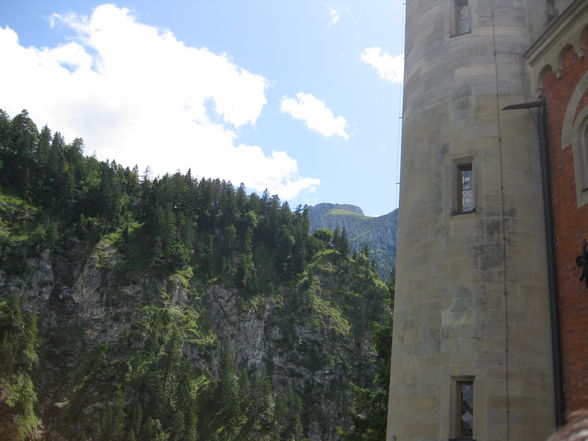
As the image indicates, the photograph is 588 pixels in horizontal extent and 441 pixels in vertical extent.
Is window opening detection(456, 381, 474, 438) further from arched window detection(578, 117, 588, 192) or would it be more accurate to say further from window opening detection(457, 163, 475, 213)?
arched window detection(578, 117, 588, 192)

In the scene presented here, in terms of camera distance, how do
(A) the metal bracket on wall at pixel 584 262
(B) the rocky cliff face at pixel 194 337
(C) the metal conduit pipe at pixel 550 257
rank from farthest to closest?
(B) the rocky cliff face at pixel 194 337 < (C) the metal conduit pipe at pixel 550 257 < (A) the metal bracket on wall at pixel 584 262

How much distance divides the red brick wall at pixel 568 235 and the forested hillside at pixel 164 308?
200 feet

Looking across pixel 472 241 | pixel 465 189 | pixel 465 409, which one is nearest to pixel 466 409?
pixel 465 409

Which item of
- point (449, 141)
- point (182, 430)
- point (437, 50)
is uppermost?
point (437, 50)

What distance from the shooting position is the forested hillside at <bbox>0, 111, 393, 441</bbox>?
7469 centimetres

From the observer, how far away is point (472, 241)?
41.2 feet

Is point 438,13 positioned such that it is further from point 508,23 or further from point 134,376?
point 134,376

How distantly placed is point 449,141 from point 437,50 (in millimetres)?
2492

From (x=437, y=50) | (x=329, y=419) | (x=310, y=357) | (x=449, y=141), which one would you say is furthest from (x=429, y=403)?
(x=310, y=357)

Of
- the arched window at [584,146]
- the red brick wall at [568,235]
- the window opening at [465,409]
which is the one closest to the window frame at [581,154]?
the arched window at [584,146]

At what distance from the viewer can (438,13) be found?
593 inches

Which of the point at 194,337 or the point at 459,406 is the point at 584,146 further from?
the point at 194,337

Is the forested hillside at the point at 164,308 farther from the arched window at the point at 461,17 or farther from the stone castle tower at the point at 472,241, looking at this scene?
the arched window at the point at 461,17

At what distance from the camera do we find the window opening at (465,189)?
1312 cm
